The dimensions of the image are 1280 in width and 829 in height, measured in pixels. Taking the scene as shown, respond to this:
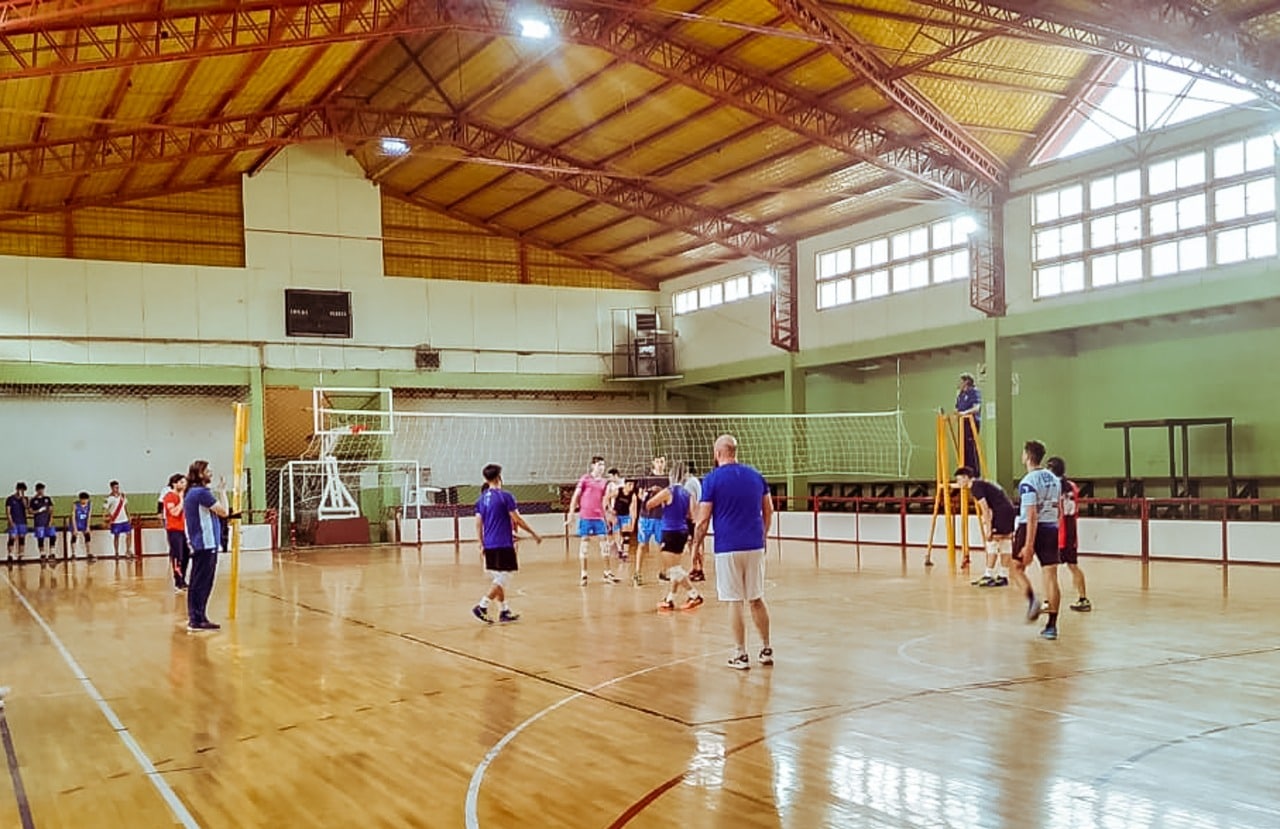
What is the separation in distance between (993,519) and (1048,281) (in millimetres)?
11071

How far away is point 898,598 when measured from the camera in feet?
43.7

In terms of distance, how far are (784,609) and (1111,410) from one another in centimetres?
1347

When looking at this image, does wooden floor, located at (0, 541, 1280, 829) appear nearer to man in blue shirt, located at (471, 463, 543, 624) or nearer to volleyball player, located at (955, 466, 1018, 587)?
man in blue shirt, located at (471, 463, 543, 624)

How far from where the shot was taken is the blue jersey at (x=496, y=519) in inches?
432

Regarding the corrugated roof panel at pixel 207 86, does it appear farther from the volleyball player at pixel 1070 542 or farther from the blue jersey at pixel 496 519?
the volleyball player at pixel 1070 542

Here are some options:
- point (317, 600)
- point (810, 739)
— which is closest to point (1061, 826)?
point (810, 739)

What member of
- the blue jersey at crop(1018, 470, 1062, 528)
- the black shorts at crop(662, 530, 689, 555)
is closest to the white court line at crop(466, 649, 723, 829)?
the blue jersey at crop(1018, 470, 1062, 528)

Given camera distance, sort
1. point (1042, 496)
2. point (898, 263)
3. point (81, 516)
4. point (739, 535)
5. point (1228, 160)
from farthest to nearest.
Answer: point (898, 263), point (81, 516), point (1228, 160), point (1042, 496), point (739, 535)

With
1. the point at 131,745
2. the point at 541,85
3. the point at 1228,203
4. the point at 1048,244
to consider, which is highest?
the point at 541,85

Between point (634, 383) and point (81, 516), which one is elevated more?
point (634, 383)

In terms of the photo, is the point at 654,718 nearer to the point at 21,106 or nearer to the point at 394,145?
the point at 21,106

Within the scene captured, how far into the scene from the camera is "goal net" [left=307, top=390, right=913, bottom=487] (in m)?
28.6

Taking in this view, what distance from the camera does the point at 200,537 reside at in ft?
37.0

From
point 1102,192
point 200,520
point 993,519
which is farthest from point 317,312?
point 993,519
